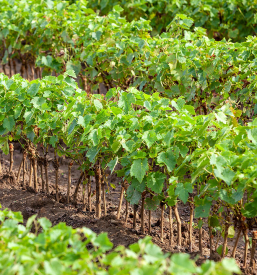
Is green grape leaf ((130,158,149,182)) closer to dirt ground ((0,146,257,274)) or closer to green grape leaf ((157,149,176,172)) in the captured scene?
green grape leaf ((157,149,176,172))

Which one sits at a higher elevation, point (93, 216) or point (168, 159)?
point (168, 159)

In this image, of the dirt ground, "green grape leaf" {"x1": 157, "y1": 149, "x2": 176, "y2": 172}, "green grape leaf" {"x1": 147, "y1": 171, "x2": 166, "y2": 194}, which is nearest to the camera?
"green grape leaf" {"x1": 157, "y1": 149, "x2": 176, "y2": 172}

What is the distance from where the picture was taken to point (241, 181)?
2.10 meters

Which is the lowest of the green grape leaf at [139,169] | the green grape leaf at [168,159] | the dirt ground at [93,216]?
the dirt ground at [93,216]

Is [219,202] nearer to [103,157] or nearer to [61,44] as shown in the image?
[103,157]

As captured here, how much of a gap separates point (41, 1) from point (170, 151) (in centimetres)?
370

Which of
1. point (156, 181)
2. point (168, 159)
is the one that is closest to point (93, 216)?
point (156, 181)

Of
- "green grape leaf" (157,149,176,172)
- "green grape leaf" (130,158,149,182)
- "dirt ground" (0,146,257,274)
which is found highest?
"green grape leaf" (157,149,176,172)

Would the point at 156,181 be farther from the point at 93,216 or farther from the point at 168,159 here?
the point at 93,216

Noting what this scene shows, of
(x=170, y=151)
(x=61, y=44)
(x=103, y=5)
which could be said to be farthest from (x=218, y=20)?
(x=170, y=151)

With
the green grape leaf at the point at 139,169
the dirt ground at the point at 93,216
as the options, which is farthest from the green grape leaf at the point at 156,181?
the dirt ground at the point at 93,216

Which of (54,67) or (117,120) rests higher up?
(54,67)

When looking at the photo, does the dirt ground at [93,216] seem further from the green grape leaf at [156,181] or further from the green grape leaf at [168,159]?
the green grape leaf at [168,159]

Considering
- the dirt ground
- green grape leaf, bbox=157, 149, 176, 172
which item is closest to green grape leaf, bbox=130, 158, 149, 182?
green grape leaf, bbox=157, 149, 176, 172
